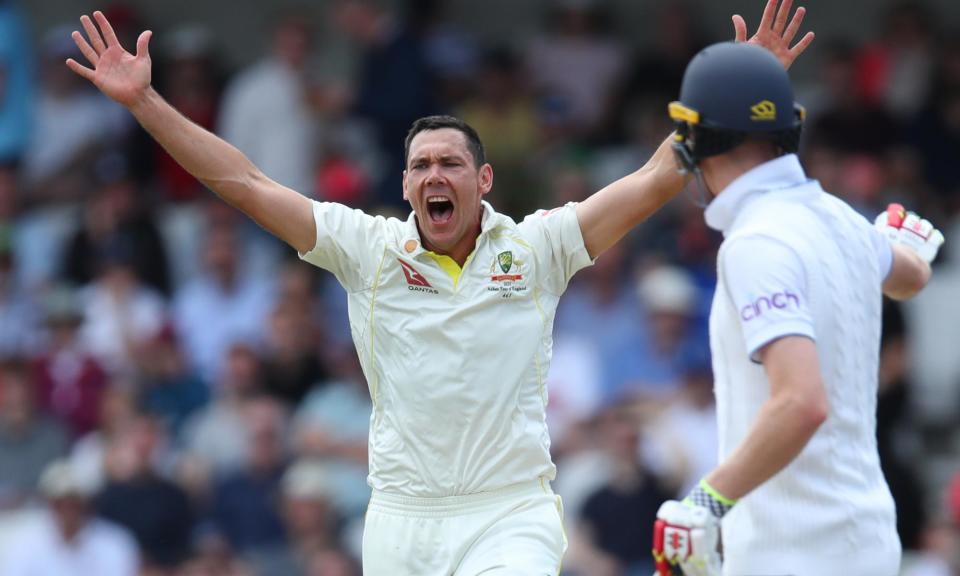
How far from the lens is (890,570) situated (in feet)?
16.0

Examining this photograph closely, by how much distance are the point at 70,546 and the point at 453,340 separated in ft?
19.4

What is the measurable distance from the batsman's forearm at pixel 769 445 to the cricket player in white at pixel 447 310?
4.46ft

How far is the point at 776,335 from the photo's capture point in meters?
4.55

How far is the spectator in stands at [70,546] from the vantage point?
36.3 feet

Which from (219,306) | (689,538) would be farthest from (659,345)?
(689,538)

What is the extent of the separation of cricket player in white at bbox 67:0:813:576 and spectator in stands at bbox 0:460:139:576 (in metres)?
5.45

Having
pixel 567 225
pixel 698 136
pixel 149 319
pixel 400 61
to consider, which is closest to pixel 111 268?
pixel 149 319

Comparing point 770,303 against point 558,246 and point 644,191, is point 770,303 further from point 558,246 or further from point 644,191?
point 558,246

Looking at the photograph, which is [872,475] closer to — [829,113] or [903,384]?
[903,384]

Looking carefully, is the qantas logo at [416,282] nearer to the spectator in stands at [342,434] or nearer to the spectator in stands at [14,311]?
the spectator in stands at [342,434]

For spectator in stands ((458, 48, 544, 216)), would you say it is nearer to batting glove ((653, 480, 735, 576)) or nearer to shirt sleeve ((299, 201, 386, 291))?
shirt sleeve ((299, 201, 386, 291))

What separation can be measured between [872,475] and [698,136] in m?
1.05

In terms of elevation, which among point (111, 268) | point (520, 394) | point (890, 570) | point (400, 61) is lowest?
point (890, 570)

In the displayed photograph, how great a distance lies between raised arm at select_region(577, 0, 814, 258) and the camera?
19.8ft
